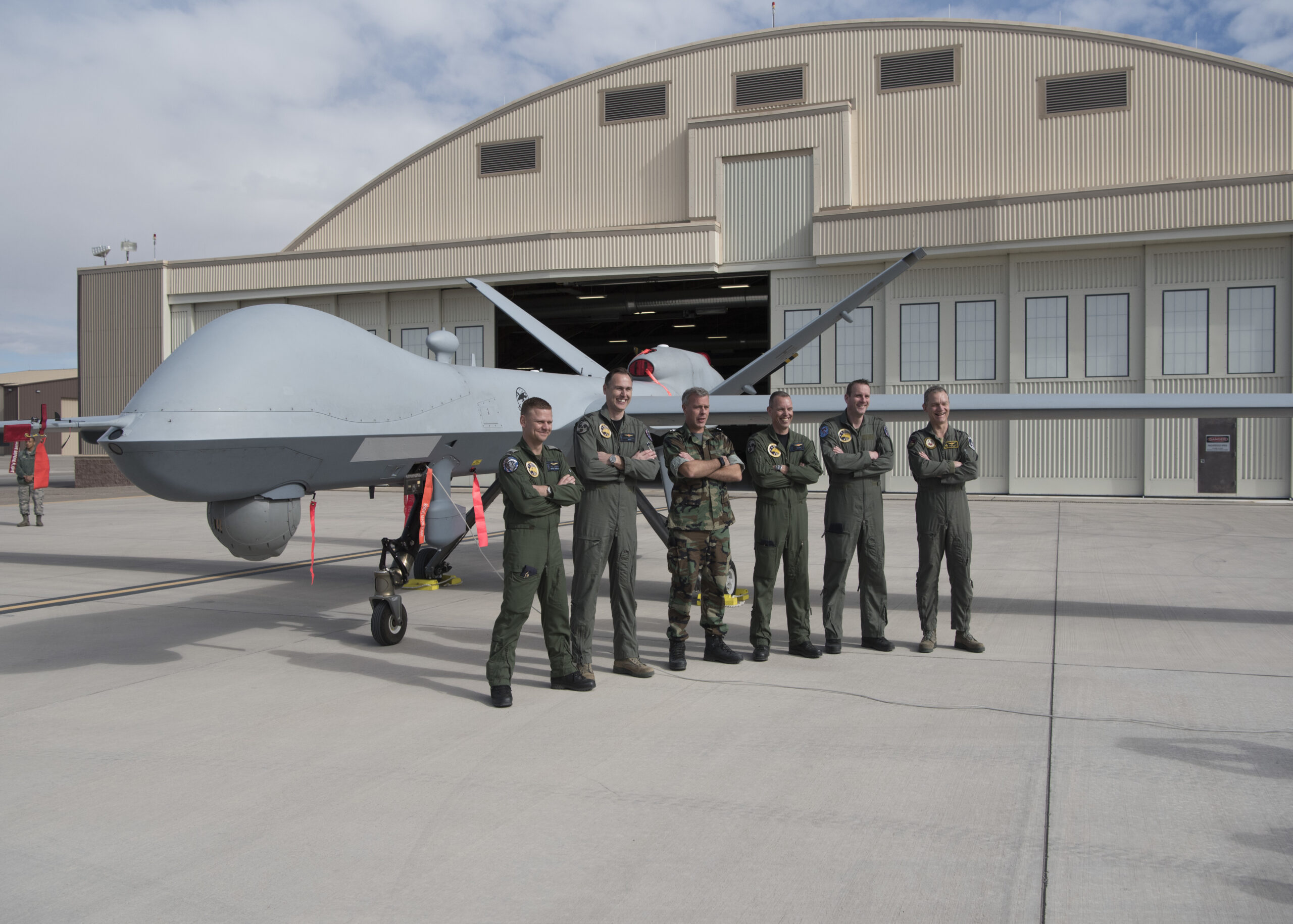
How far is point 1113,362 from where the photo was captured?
18.8 metres

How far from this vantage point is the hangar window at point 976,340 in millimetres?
19578

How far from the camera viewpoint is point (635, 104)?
888 inches

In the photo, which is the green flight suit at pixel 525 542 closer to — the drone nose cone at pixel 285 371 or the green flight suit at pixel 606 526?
the green flight suit at pixel 606 526

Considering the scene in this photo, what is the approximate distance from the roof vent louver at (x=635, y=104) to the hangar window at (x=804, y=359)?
6.22m

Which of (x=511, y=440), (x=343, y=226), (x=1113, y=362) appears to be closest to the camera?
(x=511, y=440)

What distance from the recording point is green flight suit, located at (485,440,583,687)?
4941 mm

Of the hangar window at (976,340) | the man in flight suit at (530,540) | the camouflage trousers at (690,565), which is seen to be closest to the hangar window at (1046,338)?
the hangar window at (976,340)

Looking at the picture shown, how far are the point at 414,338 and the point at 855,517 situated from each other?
2031 centimetres

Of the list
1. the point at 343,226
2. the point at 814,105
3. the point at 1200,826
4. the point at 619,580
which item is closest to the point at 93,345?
the point at 343,226

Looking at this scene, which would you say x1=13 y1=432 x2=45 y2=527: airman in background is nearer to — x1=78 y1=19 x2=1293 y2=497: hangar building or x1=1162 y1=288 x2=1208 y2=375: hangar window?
x1=78 y1=19 x2=1293 y2=497: hangar building

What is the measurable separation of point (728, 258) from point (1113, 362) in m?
8.79

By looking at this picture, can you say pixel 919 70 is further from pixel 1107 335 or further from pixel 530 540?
pixel 530 540

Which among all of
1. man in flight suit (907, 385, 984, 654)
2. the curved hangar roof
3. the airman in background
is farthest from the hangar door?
man in flight suit (907, 385, 984, 654)

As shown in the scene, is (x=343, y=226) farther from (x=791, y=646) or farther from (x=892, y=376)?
(x=791, y=646)
